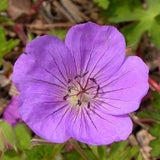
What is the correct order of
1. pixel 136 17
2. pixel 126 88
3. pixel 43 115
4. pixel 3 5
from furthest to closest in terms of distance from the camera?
pixel 136 17 → pixel 3 5 → pixel 126 88 → pixel 43 115

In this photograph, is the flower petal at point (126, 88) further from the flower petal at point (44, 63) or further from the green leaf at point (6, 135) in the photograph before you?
the green leaf at point (6, 135)

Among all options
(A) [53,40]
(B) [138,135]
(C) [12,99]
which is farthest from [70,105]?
(B) [138,135]

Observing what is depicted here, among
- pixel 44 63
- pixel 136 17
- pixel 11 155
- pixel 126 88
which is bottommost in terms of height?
pixel 136 17

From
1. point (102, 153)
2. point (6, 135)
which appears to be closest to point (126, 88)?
point (102, 153)

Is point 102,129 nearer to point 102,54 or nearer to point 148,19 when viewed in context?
point 102,54

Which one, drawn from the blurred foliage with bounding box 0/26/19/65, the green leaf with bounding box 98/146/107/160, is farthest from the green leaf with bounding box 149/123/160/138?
the blurred foliage with bounding box 0/26/19/65

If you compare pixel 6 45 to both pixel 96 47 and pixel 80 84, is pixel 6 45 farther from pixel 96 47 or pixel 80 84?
pixel 96 47
